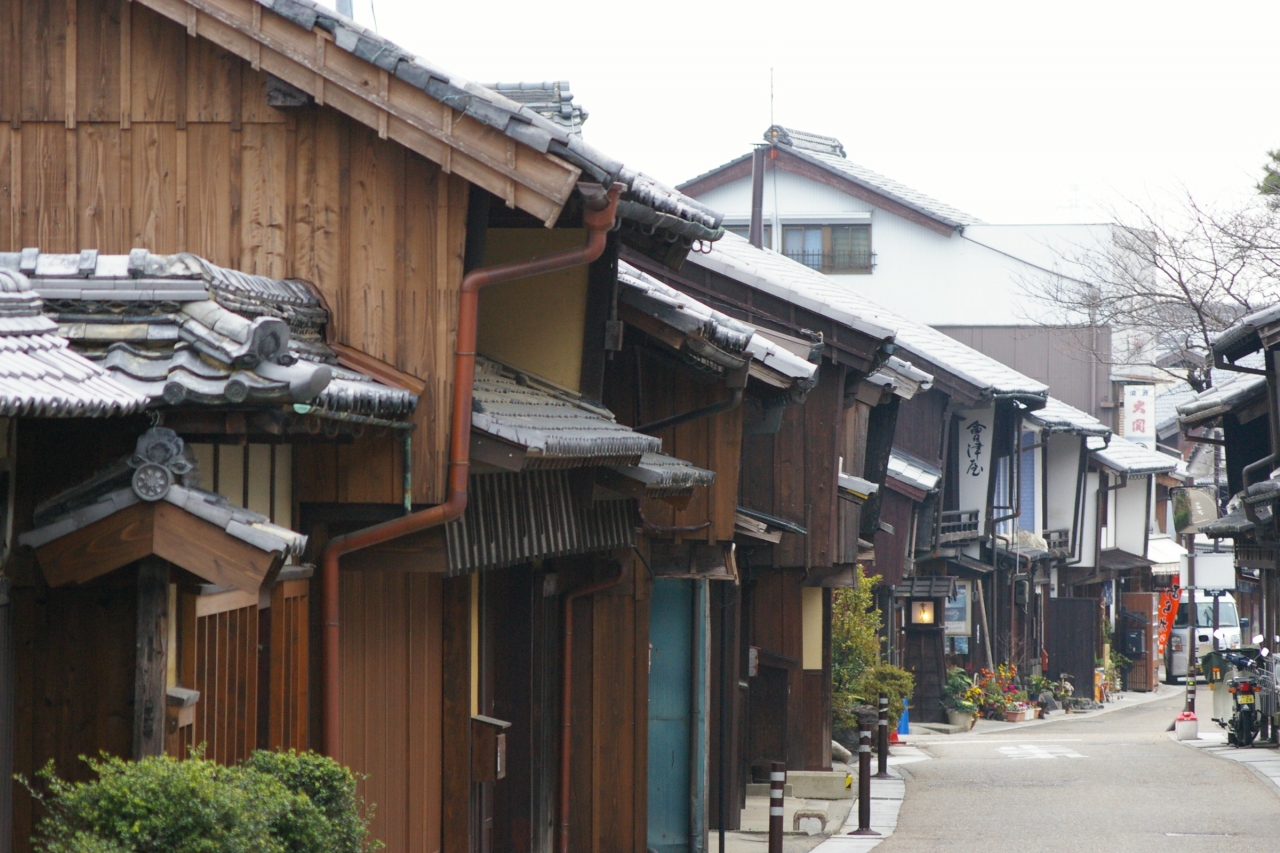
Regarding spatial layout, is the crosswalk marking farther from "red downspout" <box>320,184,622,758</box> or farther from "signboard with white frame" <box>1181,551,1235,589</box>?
"signboard with white frame" <box>1181,551,1235,589</box>

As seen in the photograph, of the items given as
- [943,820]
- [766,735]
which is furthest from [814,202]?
[943,820]

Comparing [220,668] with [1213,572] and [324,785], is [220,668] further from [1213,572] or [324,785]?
[1213,572]

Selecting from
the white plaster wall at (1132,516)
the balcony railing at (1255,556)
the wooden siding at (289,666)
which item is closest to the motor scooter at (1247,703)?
the balcony railing at (1255,556)

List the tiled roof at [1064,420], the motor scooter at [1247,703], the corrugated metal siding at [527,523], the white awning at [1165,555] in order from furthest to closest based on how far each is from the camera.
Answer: the white awning at [1165,555] < the tiled roof at [1064,420] < the motor scooter at [1247,703] < the corrugated metal siding at [527,523]

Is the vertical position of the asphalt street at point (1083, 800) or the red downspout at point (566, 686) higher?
Answer: the red downspout at point (566, 686)

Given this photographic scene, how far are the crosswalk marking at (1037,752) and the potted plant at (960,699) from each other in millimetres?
5923

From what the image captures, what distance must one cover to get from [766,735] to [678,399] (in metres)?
8.18

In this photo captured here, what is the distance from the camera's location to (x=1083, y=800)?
18.0 metres

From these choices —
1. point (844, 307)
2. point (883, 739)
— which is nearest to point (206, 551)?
point (844, 307)

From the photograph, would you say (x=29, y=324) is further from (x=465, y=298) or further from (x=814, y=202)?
(x=814, y=202)

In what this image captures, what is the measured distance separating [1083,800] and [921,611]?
564 inches

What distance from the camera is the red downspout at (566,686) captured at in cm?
1251

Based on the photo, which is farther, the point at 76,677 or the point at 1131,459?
the point at 1131,459

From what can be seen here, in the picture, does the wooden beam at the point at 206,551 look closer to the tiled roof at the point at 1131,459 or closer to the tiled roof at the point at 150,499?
the tiled roof at the point at 150,499
